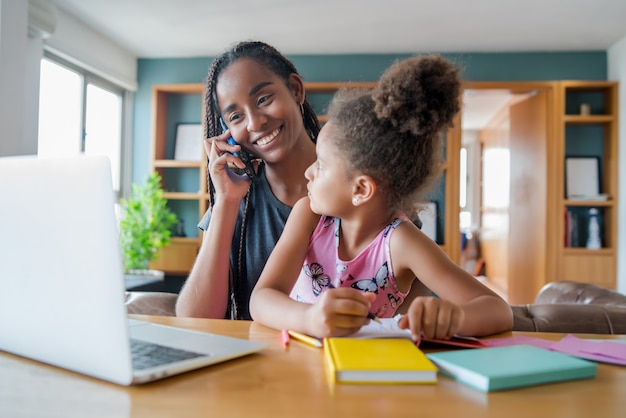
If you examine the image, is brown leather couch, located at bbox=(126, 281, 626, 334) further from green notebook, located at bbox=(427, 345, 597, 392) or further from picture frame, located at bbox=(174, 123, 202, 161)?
picture frame, located at bbox=(174, 123, 202, 161)

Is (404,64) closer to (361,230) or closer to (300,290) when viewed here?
(361,230)

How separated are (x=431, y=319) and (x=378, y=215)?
508 millimetres

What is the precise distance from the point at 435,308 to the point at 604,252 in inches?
198

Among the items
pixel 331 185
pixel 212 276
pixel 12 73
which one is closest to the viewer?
pixel 331 185

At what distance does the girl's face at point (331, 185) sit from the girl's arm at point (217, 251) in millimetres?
328

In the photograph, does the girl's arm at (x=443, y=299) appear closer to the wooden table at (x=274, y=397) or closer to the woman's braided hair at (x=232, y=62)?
the wooden table at (x=274, y=397)

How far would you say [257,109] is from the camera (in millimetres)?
1486

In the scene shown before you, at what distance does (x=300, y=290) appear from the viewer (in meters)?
1.36

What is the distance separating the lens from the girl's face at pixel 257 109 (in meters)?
1.49

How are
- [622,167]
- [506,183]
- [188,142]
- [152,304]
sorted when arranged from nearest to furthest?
1. [152,304]
2. [622,167]
3. [188,142]
4. [506,183]

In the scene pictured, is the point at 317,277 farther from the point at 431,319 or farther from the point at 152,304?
the point at 152,304

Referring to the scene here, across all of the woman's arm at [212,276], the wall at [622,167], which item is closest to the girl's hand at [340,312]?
the woman's arm at [212,276]

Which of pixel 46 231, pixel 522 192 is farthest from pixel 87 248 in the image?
pixel 522 192

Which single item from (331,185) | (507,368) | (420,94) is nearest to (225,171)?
(331,185)
